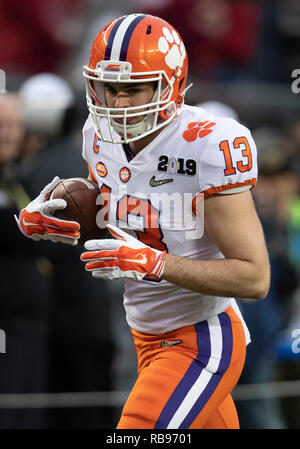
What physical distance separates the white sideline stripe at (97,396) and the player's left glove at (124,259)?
63.1 inches

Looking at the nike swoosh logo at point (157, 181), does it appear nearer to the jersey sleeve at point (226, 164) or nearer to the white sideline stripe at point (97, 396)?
the jersey sleeve at point (226, 164)

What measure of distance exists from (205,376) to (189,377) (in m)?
0.06

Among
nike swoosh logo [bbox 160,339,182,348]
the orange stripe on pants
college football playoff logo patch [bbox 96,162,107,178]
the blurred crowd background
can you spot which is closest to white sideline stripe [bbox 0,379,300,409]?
the blurred crowd background

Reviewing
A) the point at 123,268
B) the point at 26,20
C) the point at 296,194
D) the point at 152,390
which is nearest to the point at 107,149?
the point at 123,268

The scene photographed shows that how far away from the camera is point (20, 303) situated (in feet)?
12.9

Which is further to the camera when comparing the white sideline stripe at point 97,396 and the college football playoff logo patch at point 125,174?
the white sideline stripe at point 97,396

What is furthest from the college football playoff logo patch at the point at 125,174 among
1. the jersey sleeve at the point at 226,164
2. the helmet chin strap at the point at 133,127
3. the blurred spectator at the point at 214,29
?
the blurred spectator at the point at 214,29

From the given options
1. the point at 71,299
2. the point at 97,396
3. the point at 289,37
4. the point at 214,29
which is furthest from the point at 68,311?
the point at 289,37

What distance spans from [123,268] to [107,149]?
52 cm

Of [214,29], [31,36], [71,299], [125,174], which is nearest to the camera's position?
[125,174]

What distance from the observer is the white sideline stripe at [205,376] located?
94.3 inches

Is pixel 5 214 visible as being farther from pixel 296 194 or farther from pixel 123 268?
pixel 296 194

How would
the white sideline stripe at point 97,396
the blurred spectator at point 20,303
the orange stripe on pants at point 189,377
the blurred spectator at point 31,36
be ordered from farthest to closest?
the blurred spectator at point 31,36, the blurred spectator at point 20,303, the white sideline stripe at point 97,396, the orange stripe on pants at point 189,377

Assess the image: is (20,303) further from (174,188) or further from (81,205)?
(174,188)
